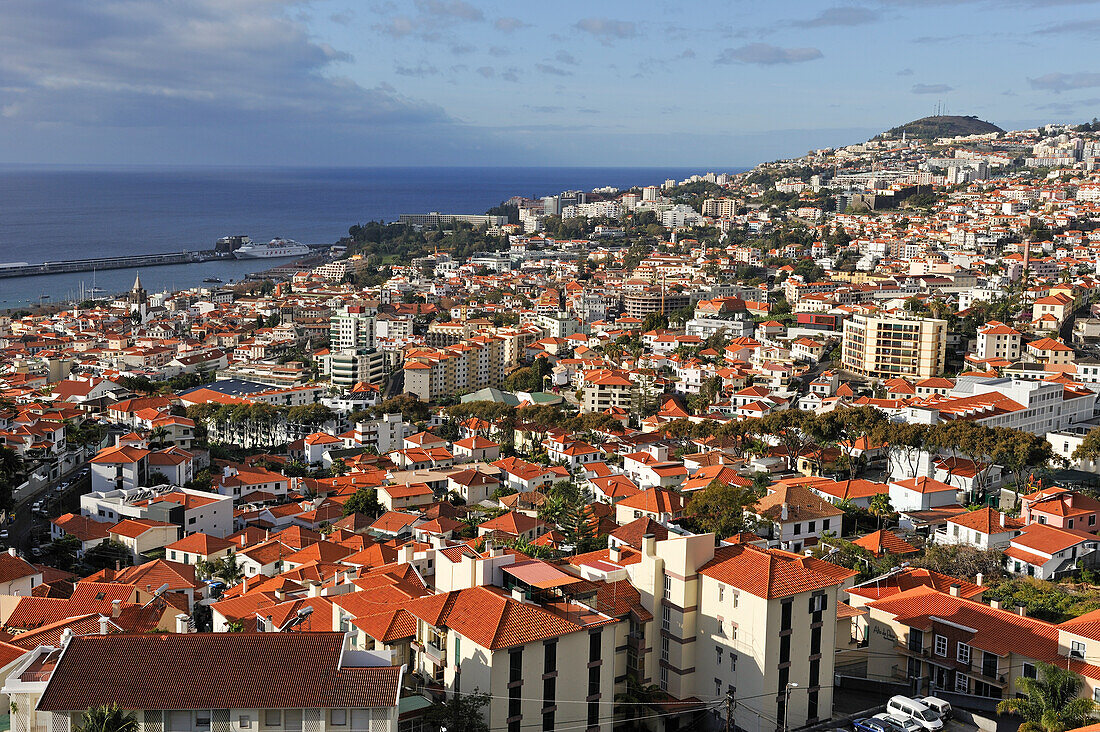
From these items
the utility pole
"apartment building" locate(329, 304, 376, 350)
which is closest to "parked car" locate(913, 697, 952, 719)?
the utility pole

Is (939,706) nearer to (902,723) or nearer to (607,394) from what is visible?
(902,723)

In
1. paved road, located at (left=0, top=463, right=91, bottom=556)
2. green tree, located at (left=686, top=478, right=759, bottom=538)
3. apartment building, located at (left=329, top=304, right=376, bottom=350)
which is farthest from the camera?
apartment building, located at (left=329, top=304, right=376, bottom=350)

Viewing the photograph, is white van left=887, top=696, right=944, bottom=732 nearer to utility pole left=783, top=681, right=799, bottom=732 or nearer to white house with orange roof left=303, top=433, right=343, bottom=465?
utility pole left=783, top=681, right=799, bottom=732

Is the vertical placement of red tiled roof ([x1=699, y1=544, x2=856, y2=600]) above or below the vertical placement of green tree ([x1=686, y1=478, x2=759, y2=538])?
above

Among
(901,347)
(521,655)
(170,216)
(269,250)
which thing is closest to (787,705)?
(521,655)

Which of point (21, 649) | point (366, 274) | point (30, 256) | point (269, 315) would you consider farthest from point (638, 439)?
point (30, 256)

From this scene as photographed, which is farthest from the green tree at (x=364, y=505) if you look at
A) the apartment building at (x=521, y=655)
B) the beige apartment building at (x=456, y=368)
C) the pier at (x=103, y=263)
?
the pier at (x=103, y=263)

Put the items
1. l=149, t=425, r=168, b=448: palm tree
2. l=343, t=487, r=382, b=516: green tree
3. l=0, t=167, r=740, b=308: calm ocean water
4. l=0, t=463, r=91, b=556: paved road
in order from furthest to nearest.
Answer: l=0, t=167, r=740, b=308: calm ocean water
l=149, t=425, r=168, b=448: palm tree
l=343, t=487, r=382, b=516: green tree
l=0, t=463, r=91, b=556: paved road

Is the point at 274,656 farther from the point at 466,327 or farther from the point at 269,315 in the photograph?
the point at 269,315
